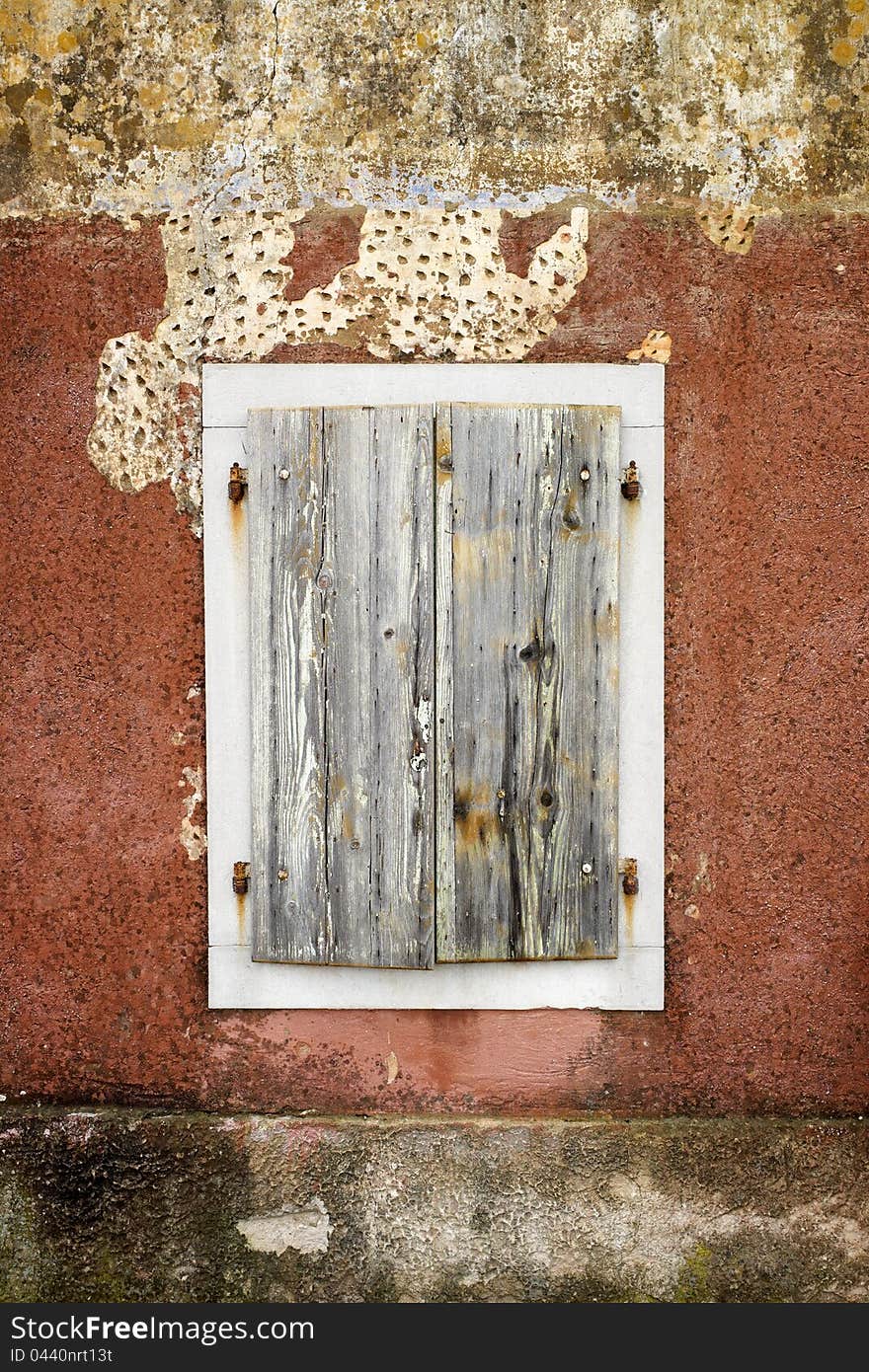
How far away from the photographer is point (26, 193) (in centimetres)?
295

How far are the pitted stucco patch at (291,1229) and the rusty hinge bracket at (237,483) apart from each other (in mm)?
2179

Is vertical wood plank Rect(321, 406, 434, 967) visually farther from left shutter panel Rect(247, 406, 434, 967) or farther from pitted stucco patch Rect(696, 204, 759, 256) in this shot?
pitted stucco patch Rect(696, 204, 759, 256)

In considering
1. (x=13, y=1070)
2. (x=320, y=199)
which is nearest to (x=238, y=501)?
(x=320, y=199)

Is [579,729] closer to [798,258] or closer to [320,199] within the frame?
[798,258]

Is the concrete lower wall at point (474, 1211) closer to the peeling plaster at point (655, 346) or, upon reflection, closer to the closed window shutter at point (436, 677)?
the closed window shutter at point (436, 677)

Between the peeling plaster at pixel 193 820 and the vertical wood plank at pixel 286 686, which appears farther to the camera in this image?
the peeling plaster at pixel 193 820

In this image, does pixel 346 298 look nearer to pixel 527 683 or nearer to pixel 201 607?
pixel 201 607

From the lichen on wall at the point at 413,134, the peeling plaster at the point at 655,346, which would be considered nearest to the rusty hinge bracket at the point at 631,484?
the peeling plaster at the point at 655,346

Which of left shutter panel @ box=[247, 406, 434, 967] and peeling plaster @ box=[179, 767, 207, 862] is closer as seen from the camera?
left shutter panel @ box=[247, 406, 434, 967]

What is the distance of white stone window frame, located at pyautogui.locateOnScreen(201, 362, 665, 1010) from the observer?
2916 mm

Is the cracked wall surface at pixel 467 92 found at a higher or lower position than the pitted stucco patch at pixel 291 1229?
higher

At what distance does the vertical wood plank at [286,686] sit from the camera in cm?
289

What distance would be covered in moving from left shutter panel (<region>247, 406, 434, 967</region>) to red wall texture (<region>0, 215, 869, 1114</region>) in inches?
9.9

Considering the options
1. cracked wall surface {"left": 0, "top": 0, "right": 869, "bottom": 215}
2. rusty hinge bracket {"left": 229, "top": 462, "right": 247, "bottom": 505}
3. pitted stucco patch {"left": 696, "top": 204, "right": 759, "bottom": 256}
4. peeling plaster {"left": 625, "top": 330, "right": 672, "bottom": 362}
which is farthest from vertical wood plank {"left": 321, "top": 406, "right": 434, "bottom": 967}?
pitted stucco patch {"left": 696, "top": 204, "right": 759, "bottom": 256}
